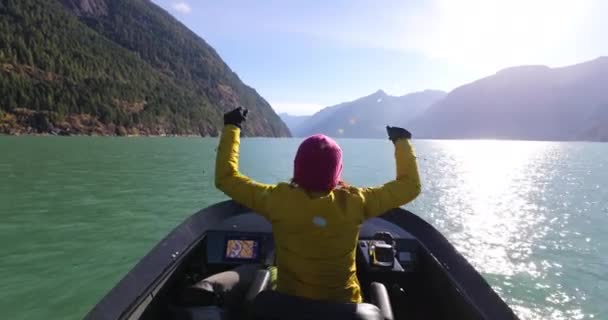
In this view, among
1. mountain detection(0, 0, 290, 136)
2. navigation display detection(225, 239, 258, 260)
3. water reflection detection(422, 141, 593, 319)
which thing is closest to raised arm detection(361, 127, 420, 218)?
navigation display detection(225, 239, 258, 260)

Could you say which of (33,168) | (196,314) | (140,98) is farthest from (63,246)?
(140,98)

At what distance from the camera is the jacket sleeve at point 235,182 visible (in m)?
2.99

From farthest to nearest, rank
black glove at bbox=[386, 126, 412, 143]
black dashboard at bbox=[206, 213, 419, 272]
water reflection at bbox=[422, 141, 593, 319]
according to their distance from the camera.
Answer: water reflection at bbox=[422, 141, 593, 319] → black dashboard at bbox=[206, 213, 419, 272] → black glove at bbox=[386, 126, 412, 143]

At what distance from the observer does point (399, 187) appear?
3094 millimetres

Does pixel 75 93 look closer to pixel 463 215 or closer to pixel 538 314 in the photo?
pixel 463 215

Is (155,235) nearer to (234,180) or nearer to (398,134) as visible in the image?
(234,180)

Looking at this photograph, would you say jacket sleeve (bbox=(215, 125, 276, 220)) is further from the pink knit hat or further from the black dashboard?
the black dashboard

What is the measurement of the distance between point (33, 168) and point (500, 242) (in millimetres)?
32809

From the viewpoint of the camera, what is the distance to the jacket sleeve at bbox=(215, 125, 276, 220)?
2994 mm

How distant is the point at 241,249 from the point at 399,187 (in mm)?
2864

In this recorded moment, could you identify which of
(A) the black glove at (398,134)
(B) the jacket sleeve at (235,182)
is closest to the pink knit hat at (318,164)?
(B) the jacket sleeve at (235,182)

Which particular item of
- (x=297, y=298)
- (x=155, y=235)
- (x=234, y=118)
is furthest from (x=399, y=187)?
(x=155, y=235)

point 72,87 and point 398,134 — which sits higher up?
point 72,87

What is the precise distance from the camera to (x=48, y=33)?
15788cm
